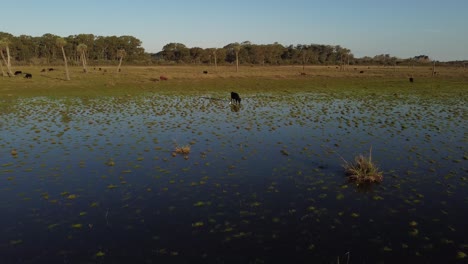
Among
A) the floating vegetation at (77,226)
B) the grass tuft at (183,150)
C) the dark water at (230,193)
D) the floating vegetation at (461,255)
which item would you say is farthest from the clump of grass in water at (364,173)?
the floating vegetation at (77,226)

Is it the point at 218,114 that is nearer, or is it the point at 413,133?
the point at 413,133

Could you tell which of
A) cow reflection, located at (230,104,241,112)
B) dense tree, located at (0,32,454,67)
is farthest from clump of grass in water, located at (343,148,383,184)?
dense tree, located at (0,32,454,67)

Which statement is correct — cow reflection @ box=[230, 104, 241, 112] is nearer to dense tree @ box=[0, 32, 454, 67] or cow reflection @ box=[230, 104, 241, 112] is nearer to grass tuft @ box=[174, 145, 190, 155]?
grass tuft @ box=[174, 145, 190, 155]

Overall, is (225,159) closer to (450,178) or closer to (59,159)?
(59,159)

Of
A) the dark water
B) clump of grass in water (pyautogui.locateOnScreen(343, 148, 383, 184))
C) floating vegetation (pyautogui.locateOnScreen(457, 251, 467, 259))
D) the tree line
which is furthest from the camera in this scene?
the tree line

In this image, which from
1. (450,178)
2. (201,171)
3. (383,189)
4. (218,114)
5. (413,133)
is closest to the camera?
(383,189)

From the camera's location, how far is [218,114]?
2698cm

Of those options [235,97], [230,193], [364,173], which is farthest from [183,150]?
[235,97]

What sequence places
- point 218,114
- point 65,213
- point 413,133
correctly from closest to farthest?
point 65,213 < point 413,133 < point 218,114

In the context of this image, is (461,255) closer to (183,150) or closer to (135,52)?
(183,150)

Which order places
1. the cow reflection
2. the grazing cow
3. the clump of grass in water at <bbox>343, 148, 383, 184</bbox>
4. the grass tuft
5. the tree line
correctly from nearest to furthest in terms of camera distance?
the clump of grass in water at <bbox>343, 148, 383, 184</bbox> < the grass tuft < the cow reflection < the grazing cow < the tree line

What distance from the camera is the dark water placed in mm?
7918

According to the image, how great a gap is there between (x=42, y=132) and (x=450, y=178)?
20.7 meters

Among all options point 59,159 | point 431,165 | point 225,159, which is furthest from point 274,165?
point 59,159
